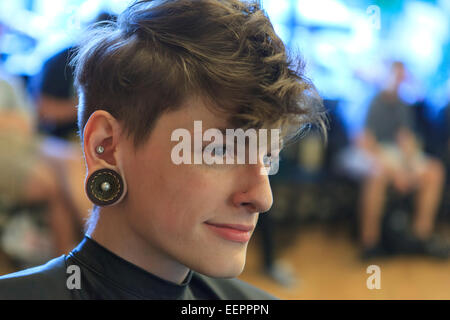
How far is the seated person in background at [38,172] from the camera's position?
2.02 meters

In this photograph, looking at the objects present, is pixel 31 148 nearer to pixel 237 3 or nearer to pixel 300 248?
pixel 237 3

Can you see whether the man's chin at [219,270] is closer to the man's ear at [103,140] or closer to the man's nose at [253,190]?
the man's nose at [253,190]

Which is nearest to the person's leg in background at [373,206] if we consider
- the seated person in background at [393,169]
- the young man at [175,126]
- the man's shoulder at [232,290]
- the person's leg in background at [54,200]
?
the seated person in background at [393,169]

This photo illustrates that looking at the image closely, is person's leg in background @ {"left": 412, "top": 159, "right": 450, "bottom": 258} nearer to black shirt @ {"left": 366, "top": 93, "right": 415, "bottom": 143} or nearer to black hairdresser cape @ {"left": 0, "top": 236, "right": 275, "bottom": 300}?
black shirt @ {"left": 366, "top": 93, "right": 415, "bottom": 143}

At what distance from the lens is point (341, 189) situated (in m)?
3.44

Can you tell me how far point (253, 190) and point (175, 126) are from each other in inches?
6.0

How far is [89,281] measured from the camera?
0.83 meters

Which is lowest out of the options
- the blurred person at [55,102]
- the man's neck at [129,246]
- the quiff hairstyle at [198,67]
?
the man's neck at [129,246]

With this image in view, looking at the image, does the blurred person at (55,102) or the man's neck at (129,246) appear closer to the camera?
the man's neck at (129,246)

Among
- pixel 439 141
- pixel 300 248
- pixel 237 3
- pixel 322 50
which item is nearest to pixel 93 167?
pixel 237 3

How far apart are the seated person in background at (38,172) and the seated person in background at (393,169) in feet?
6.09

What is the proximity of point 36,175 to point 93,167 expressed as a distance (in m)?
1.37

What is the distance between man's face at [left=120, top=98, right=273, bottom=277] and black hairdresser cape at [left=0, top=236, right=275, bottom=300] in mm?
81

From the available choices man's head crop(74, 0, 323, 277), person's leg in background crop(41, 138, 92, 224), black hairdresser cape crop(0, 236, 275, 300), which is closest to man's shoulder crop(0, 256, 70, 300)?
black hairdresser cape crop(0, 236, 275, 300)
